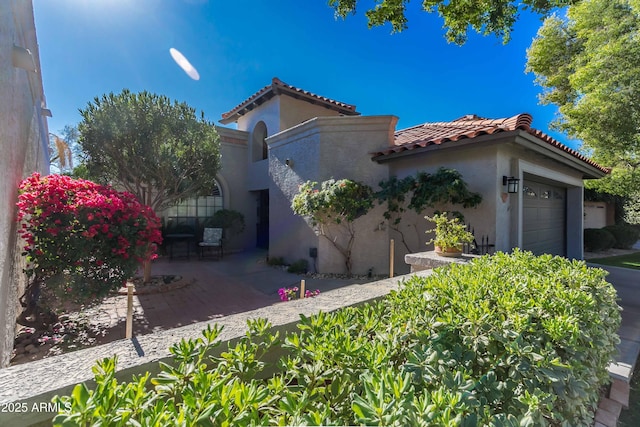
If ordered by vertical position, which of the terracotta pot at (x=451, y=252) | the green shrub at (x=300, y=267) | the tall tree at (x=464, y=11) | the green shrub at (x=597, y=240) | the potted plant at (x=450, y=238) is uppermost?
the tall tree at (x=464, y=11)

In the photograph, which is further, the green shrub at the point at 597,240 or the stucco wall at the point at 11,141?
the green shrub at the point at 597,240

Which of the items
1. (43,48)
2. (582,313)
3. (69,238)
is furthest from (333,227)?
(43,48)

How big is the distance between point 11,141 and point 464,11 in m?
8.14

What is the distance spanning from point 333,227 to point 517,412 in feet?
24.4

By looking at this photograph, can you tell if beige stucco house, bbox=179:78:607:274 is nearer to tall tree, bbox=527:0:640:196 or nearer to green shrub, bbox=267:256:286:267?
green shrub, bbox=267:256:286:267

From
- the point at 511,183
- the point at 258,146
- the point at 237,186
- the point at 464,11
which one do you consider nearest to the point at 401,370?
the point at 511,183

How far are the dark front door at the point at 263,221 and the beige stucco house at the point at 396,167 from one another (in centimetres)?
11

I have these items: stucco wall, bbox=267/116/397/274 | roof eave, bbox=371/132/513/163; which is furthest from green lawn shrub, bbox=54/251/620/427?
stucco wall, bbox=267/116/397/274

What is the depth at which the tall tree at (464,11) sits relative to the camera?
586 centimetres

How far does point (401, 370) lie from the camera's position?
62.1 inches

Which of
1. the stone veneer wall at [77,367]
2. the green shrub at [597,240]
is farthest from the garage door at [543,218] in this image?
the stone veneer wall at [77,367]

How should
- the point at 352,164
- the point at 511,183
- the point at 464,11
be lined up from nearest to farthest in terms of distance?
the point at 464,11 < the point at 511,183 < the point at 352,164

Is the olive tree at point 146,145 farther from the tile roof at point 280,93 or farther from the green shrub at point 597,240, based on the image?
the green shrub at point 597,240

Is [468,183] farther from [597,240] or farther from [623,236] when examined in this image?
[623,236]
